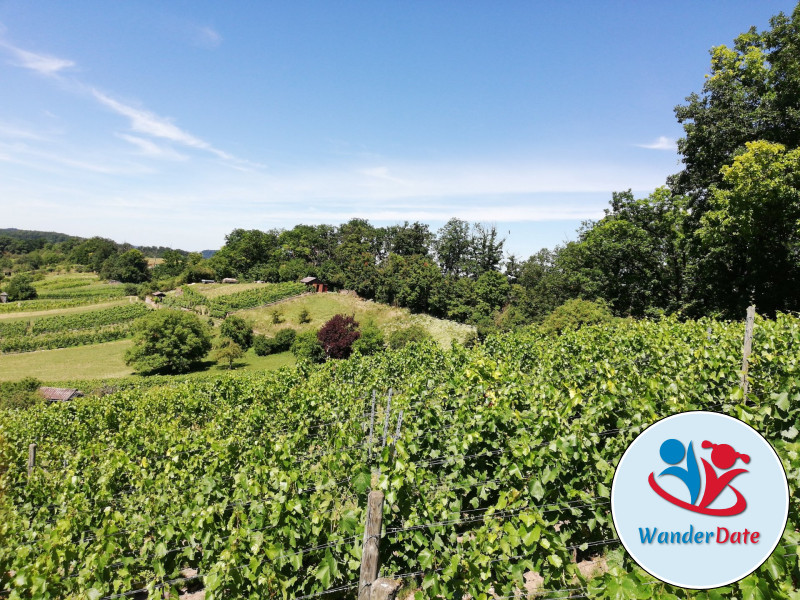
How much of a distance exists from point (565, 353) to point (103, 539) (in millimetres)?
8396

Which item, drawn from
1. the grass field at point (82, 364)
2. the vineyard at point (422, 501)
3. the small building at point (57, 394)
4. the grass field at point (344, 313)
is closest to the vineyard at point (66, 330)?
the grass field at point (82, 364)

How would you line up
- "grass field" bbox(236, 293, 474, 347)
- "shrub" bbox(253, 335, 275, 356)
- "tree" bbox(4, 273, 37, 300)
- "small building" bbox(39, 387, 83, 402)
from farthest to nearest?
"tree" bbox(4, 273, 37, 300) → "grass field" bbox(236, 293, 474, 347) → "shrub" bbox(253, 335, 275, 356) → "small building" bbox(39, 387, 83, 402)

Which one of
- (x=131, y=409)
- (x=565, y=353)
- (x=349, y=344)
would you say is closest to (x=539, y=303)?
(x=349, y=344)

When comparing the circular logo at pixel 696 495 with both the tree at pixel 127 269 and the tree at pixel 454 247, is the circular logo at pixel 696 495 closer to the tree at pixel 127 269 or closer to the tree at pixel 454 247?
the tree at pixel 454 247

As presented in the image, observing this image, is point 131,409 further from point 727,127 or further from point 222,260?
point 222,260

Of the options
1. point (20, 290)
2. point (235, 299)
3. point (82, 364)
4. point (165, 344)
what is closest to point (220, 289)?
point (235, 299)

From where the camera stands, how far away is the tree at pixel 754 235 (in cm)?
1343

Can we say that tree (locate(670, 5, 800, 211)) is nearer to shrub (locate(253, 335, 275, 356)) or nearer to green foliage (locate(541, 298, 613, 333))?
green foliage (locate(541, 298, 613, 333))

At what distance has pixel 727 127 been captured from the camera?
16.6 meters

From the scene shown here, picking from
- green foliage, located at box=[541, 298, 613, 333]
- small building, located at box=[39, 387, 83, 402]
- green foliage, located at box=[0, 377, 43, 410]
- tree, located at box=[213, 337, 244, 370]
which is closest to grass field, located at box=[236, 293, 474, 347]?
tree, located at box=[213, 337, 244, 370]

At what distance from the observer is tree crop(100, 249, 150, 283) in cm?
8094

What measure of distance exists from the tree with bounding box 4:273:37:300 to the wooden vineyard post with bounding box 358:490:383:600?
87.0m

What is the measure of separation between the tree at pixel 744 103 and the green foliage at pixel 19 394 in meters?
33.5

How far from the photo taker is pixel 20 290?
67375 mm
